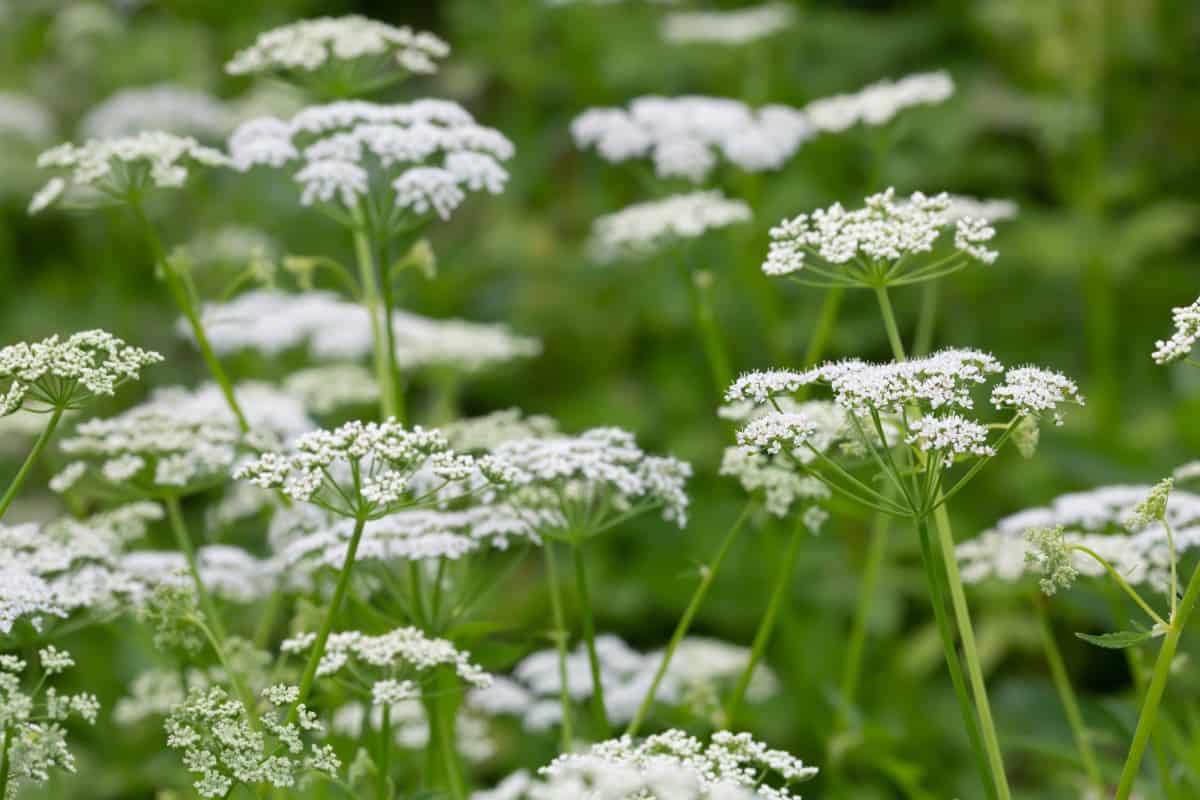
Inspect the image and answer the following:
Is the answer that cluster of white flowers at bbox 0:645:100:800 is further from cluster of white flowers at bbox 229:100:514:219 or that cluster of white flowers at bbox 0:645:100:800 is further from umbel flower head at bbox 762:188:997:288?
umbel flower head at bbox 762:188:997:288

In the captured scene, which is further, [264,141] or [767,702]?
[767,702]

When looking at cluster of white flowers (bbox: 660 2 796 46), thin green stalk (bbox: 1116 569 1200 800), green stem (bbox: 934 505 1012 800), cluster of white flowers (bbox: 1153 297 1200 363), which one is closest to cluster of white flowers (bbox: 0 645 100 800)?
green stem (bbox: 934 505 1012 800)

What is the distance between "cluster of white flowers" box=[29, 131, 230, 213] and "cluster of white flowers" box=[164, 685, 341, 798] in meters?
1.46

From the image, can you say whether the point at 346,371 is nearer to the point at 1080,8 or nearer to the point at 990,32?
the point at 1080,8

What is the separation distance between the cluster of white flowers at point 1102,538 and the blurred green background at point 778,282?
172cm

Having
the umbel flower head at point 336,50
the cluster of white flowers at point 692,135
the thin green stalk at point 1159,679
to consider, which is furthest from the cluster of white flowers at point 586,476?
the cluster of white flowers at point 692,135

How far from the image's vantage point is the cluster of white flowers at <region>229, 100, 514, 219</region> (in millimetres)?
3318

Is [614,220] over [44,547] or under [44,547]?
over

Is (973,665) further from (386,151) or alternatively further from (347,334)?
(347,334)

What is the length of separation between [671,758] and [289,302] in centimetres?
343

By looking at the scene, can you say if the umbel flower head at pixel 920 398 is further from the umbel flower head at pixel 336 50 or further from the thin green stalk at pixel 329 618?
the umbel flower head at pixel 336 50

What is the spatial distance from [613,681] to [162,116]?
547 cm

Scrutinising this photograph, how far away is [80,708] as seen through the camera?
94.4 inches

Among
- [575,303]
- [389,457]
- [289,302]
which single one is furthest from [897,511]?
[575,303]
